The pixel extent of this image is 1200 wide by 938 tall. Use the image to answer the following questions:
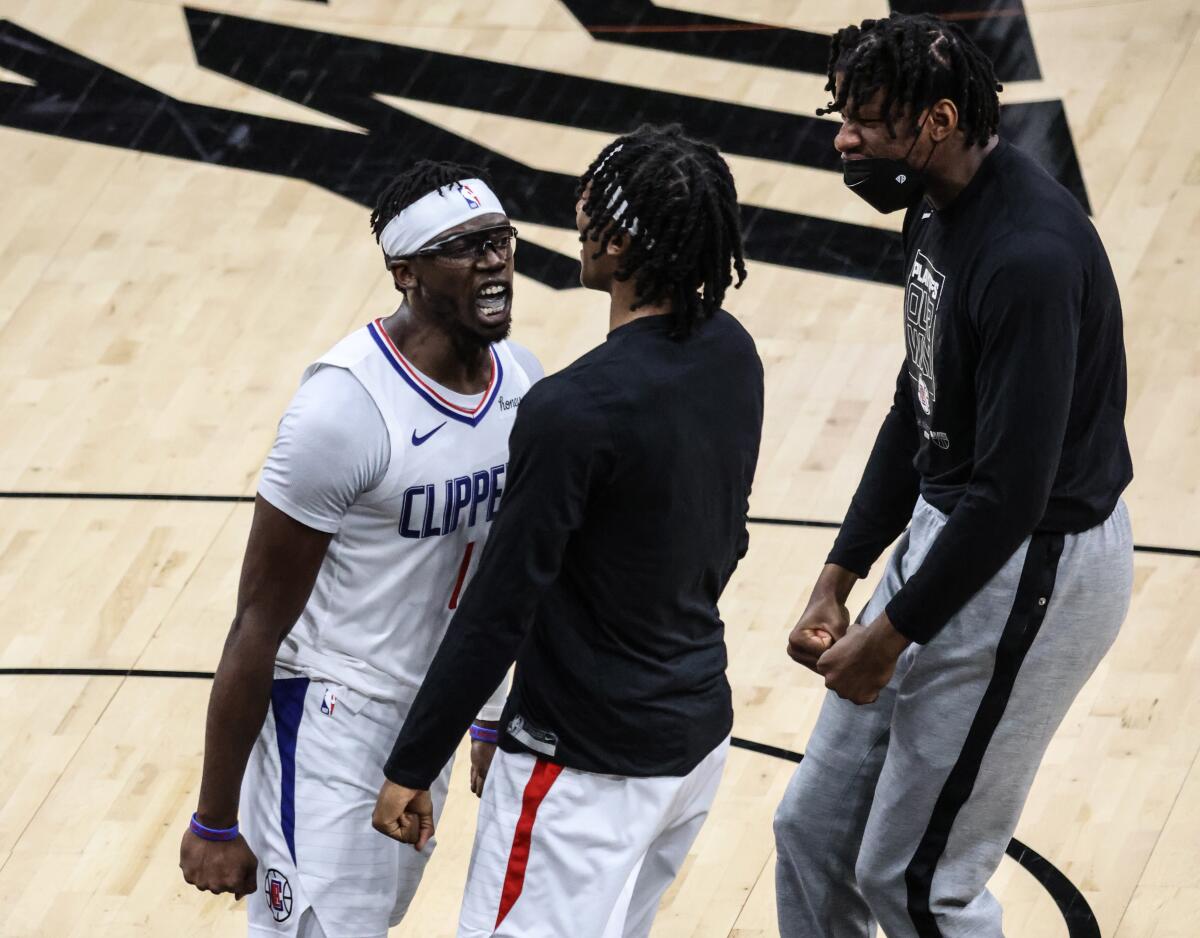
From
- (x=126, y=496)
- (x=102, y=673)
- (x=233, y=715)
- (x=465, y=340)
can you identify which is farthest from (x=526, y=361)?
(x=126, y=496)

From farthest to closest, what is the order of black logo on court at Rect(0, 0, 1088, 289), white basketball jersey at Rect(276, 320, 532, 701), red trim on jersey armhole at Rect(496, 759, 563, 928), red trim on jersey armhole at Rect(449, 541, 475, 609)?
black logo on court at Rect(0, 0, 1088, 289) → red trim on jersey armhole at Rect(449, 541, 475, 609) → white basketball jersey at Rect(276, 320, 532, 701) → red trim on jersey armhole at Rect(496, 759, 563, 928)

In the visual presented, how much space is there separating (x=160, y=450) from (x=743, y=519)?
3.18 metres

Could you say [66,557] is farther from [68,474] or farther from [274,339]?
[274,339]

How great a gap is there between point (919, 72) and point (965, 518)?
611 mm

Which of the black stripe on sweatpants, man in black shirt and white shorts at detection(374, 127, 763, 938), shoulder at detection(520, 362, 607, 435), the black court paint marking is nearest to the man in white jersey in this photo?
man in black shirt and white shorts at detection(374, 127, 763, 938)

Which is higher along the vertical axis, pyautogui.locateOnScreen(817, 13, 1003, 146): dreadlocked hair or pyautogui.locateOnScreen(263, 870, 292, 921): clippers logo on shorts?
pyautogui.locateOnScreen(817, 13, 1003, 146): dreadlocked hair

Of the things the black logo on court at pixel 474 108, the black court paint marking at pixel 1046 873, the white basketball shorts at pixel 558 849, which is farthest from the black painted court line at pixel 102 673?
the black logo on court at pixel 474 108

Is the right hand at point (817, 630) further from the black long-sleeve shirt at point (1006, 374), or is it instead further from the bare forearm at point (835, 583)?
the black long-sleeve shirt at point (1006, 374)

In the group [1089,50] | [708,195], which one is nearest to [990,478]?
[708,195]

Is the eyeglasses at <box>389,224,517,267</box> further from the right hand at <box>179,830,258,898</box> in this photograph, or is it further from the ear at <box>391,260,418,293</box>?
the right hand at <box>179,830,258,898</box>

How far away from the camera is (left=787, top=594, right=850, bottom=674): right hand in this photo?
2.78 metres

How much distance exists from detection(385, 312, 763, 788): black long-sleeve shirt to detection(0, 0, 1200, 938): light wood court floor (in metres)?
1.30

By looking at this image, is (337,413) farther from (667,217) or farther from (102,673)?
(102,673)

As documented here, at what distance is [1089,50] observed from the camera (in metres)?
6.65
